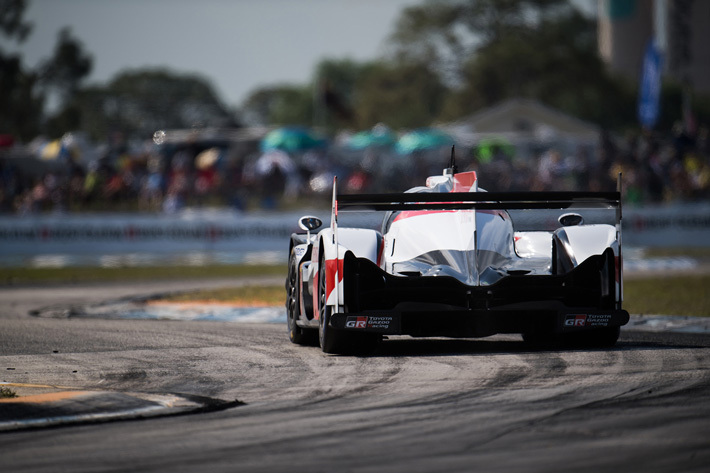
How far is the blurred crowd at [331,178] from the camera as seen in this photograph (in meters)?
32.8

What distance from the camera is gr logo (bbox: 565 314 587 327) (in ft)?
33.4

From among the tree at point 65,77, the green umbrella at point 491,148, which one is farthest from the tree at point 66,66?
the green umbrella at point 491,148

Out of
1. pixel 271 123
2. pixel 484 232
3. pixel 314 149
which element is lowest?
pixel 484 232

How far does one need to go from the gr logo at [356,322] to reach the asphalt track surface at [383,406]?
0.33 m

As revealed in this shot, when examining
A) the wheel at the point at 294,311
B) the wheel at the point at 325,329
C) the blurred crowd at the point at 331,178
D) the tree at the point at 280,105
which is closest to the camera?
the wheel at the point at 325,329

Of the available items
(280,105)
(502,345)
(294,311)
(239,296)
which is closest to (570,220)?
(502,345)

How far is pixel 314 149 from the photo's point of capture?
41.4 m

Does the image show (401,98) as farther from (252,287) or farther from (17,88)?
(252,287)

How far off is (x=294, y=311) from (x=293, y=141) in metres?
29.4

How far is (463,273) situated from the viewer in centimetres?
1018

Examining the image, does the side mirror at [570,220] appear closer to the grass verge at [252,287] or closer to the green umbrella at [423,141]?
the grass verge at [252,287]

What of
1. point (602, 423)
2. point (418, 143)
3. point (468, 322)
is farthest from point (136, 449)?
point (418, 143)

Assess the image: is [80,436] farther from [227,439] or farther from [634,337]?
[634,337]

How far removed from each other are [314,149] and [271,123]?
10255 cm
